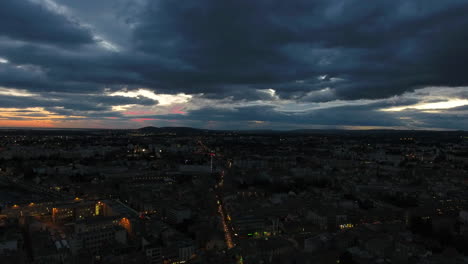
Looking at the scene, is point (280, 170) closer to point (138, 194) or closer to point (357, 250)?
point (138, 194)

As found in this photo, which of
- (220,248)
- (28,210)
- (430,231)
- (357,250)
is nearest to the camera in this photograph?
(357,250)

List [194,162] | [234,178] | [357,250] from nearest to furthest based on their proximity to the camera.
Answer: [357,250], [234,178], [194,162]

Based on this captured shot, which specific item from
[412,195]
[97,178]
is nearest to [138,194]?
[97,178]

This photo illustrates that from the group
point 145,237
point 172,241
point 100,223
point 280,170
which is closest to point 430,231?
point 172,241

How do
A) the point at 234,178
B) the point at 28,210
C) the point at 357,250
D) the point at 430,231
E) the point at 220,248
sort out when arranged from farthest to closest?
the point at 234,178 < the point at 28,210 < the point at 430,231 < the point at 220,248 < the point at 357,250

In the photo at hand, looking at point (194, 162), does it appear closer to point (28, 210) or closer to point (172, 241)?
point (28, 210)

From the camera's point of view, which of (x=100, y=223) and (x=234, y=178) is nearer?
(x=100, y=223)
